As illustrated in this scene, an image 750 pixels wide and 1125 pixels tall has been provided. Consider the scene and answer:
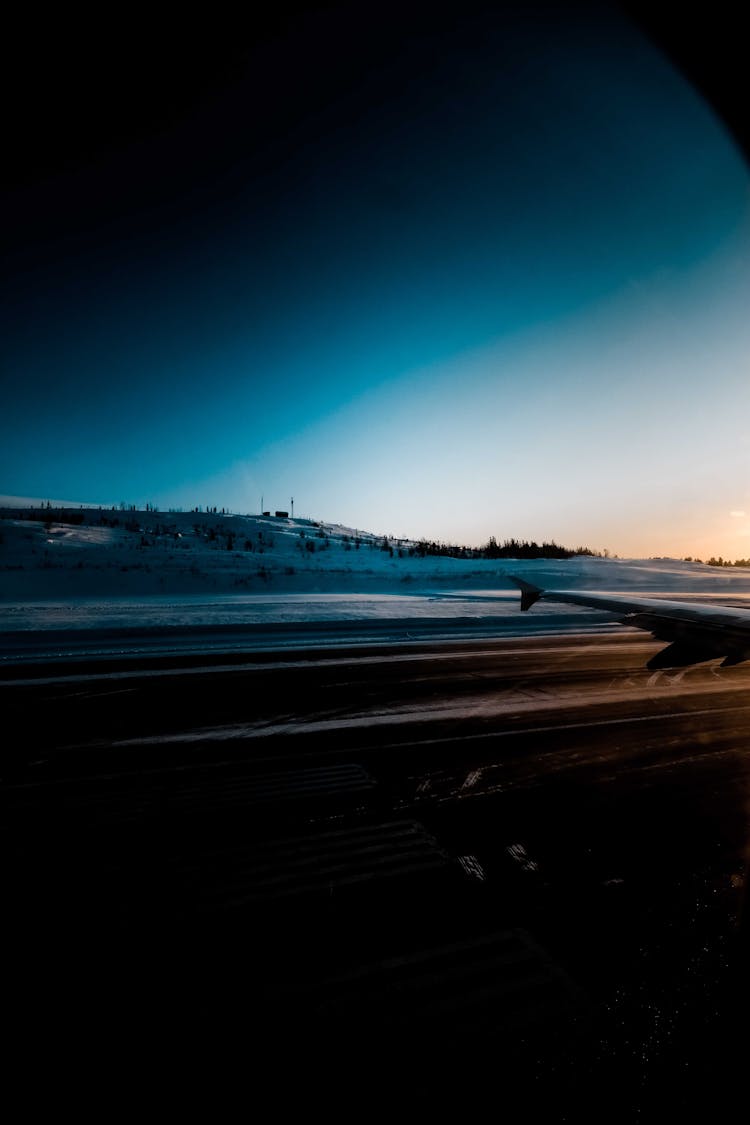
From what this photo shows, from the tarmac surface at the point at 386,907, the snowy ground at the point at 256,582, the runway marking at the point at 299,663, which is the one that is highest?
the snowy ground at the point at 256,582

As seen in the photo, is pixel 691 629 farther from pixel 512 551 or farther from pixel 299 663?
pixel 512 551

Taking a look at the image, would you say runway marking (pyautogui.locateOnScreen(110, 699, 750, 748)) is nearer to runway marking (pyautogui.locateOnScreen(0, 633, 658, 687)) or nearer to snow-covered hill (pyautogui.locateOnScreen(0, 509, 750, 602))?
runway marking (pyautogui.locateOnScreen(0, 633, 658, 687))

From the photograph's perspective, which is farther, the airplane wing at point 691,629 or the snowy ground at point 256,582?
the snowy ground at point 256,582

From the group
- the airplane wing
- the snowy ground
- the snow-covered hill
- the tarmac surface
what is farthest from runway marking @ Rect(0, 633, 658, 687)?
the snow-covered hill

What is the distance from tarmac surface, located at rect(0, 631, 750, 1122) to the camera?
6.19 ft

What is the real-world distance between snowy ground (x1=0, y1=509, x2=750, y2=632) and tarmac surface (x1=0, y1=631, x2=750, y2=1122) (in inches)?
327

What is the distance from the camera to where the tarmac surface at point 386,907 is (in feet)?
6.19

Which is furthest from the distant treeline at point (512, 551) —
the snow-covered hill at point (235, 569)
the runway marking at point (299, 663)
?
the runway marking at point (299, 663)

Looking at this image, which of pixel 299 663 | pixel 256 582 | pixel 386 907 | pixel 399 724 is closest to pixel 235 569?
pixel 256 582

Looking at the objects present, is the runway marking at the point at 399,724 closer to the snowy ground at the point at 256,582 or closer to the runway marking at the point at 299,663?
the runway marking at the point at 299,663

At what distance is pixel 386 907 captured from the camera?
8.94 ft

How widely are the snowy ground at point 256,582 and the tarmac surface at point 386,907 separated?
830cm

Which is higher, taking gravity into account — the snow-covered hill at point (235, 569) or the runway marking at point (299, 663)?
the snow-covered hill at point (235, 569)

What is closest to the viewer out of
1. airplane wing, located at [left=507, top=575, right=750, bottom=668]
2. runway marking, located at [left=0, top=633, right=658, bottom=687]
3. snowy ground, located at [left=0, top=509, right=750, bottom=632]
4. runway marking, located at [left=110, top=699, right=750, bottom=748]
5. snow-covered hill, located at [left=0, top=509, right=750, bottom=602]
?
airplane wing, located at [left=507, top=575, right=750, bottom=668]
